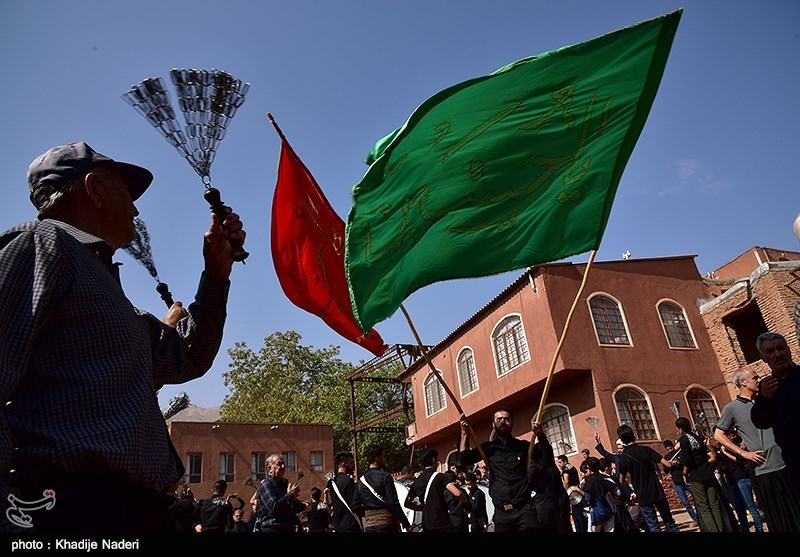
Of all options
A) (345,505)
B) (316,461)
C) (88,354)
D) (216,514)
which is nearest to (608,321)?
(345,505)

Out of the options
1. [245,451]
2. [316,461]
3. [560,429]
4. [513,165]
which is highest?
[245,451]

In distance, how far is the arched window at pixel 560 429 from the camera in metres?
20.1

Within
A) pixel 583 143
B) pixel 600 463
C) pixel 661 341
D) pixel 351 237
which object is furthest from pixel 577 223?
pixel 661 341

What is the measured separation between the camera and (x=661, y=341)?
69.3 feet

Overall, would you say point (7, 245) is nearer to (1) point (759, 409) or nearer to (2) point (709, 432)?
(1) point (759, 409)

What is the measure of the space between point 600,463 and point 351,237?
8.77m

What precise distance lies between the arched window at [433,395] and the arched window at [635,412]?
9.46 metres

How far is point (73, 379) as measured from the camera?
59.8 inches

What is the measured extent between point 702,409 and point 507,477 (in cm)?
1674
